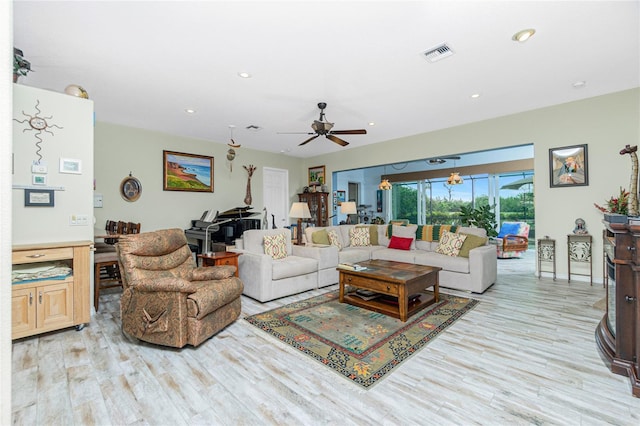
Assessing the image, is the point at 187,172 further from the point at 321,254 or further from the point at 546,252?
the point at 546,252

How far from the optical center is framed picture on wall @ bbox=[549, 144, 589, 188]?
448 centimetres

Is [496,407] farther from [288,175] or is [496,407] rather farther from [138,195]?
[288,175]

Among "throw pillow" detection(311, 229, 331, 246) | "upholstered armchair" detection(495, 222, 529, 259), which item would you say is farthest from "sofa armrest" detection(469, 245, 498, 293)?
"upholstered armchair" detection(495, 222, 529, 259)

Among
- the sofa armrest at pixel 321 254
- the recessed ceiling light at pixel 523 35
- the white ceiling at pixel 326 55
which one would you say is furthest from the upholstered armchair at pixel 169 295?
the recessed ceiling light at pixel 523 35

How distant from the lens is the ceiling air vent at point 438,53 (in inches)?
117

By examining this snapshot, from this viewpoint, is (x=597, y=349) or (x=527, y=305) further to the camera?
(x=527, y=305)

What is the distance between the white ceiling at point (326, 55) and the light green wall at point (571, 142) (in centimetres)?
26

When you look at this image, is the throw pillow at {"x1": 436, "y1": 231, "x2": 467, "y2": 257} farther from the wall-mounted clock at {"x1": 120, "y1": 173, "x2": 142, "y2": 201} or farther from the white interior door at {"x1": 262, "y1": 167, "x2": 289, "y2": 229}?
the wall-mounted clock at {"x1": 120, "y1": 173, "x2": 142, "y2": 201}

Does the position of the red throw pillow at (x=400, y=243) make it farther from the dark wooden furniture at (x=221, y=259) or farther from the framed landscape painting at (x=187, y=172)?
the framed landscape painting at (x=187, y=172)

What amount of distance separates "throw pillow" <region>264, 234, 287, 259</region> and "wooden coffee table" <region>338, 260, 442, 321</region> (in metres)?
1.11

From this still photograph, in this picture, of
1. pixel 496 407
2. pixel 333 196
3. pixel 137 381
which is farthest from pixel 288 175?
pixel 496 407

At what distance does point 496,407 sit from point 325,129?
11.8 ft

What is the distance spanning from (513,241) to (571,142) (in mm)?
3402

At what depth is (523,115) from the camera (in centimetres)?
495
